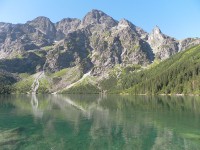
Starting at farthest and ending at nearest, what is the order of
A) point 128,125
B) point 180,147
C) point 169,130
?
point 128,125 < point 169,130 < point 180,147

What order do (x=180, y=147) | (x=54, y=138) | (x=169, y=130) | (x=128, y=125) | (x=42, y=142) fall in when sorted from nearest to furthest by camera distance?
1. (x=180, y=147)
2. (x=42, y=142)
3. (x=54, y=138)
4. (x=169, y=130)
5. (x=128, y=125)

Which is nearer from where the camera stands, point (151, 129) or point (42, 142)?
point (42, 142)

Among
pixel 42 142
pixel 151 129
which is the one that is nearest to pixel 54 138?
pixel 42 142

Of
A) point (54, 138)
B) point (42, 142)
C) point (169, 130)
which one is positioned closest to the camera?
point (42, 142)

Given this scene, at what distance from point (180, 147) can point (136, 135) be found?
13489 mm

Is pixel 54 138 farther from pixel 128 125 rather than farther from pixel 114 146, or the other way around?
pixel 128 125

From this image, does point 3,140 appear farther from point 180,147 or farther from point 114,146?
point 180,147

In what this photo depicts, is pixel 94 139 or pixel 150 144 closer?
pixel 150 144

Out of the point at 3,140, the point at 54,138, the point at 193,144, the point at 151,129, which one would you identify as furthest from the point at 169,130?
the point at 3,140

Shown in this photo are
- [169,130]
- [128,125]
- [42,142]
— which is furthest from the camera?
[128,125]

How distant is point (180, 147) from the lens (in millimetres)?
54312

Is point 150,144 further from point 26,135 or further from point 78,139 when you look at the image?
point 26,135

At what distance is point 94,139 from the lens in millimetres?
61906

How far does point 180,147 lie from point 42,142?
27.4 metres
